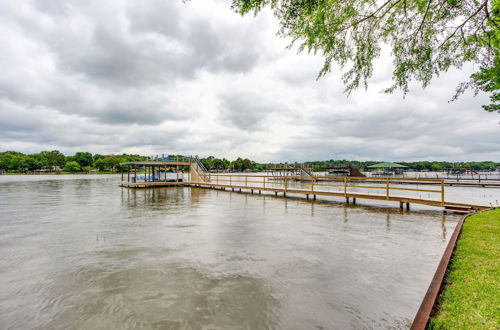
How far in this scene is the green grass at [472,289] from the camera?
2.81 m

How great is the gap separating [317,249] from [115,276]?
4.90 m

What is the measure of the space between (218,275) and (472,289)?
4268mm

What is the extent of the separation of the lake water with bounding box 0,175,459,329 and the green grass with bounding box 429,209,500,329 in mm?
558

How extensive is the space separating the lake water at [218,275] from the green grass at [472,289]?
558mm

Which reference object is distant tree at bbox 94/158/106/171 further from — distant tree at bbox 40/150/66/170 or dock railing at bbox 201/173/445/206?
dock railing at bbox 201/173/445/206

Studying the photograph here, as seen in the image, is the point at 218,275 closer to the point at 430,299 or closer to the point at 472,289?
the point at 430,299

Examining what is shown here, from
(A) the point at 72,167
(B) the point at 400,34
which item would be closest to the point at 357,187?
(B) the point at 400,34

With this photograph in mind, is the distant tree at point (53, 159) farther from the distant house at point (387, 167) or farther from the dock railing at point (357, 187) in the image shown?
the distant house at point (387, 167)

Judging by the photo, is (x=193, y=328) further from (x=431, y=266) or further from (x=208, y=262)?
(x=431, y=266)

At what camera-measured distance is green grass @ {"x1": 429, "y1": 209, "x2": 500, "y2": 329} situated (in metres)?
2.81

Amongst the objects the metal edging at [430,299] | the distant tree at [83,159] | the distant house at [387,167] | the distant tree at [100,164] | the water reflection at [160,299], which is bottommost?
the water reflection at [160,299]

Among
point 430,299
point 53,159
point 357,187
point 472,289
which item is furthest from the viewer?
point 53,159

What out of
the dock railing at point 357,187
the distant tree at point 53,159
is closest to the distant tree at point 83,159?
the distant tree at point 53,159

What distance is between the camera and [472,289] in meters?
3.50
